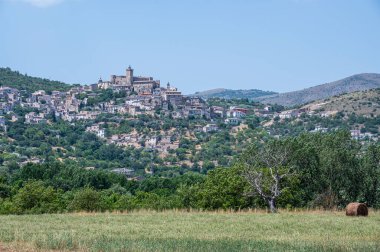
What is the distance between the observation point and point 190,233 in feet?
71.9

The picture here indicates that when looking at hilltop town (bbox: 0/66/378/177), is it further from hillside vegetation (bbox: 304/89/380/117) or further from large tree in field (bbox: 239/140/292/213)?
large tree in field (bbox: 239/140/292/213)

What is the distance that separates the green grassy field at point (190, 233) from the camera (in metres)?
17.3

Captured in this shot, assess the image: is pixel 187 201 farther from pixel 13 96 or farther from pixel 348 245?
pixel 13 96

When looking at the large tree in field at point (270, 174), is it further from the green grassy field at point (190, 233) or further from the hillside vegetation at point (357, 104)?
the hillside vegetation at point (357, 104)

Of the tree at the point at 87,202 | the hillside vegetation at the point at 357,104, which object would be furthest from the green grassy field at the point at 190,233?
the hillside vegetation at the point at 357,104

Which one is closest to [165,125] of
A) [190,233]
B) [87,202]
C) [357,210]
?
[87,202]

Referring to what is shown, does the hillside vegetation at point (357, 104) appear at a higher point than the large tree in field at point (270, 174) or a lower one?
higher

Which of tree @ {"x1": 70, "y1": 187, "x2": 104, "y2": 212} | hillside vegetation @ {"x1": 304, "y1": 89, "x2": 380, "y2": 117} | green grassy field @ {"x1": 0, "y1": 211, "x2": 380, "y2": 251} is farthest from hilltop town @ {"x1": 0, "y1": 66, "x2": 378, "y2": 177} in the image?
green grassy field @ {"x1": 0, "y1": 211, "x2": 380, "y2": 251}

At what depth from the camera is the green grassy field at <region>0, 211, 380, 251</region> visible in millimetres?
17328

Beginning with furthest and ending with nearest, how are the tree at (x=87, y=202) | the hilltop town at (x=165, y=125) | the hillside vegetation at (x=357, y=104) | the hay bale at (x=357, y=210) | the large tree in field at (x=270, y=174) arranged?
the hillside vegetation at (x=357, y=104) → the hilltop town at (x=165, y=125) → the tree at (x=87, y=202) → the large tree in field at (x=270, y=174) → the hay bale at (x=357, y=210)

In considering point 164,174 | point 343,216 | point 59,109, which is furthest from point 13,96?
point 343,216

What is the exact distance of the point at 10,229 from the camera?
2219 centimetres

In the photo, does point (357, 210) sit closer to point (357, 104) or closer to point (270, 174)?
point (270, 174)

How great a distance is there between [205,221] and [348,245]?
9939mm
